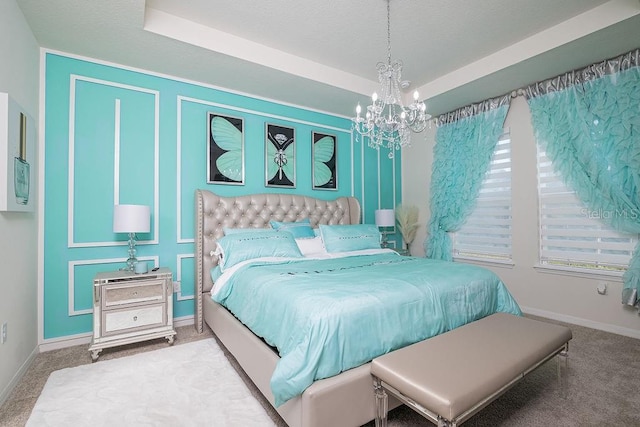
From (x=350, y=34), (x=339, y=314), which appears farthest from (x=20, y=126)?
(x=350, y=34)

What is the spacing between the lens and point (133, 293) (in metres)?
2.57

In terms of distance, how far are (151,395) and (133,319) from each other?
0.86 m

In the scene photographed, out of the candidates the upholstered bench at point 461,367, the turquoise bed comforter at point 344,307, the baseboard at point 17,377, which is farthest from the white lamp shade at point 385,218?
the baseboard at point 17,377

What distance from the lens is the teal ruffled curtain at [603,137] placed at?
2.73 meters

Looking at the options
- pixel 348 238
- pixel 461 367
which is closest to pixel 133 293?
pixel 348 238

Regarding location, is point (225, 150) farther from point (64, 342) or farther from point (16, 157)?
point (64, 342)

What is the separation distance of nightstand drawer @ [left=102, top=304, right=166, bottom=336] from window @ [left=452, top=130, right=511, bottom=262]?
151 inches

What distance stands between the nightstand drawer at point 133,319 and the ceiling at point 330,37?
2329 mm

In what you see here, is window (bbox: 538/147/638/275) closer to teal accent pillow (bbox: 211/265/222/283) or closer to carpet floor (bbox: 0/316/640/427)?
carpet floor (bbox: 0/316/640/427)

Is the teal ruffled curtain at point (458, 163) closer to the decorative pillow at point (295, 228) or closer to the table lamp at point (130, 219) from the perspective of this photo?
the decorative pillow at point (295, 228)

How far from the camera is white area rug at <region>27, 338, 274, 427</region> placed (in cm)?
169

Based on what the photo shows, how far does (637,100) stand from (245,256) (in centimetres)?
386

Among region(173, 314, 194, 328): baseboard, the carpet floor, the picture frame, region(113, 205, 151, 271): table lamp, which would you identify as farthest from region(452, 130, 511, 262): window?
the picture frame

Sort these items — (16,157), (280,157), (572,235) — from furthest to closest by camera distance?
1. (280,157)
2. (572,235)
3. (16,157)
